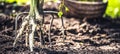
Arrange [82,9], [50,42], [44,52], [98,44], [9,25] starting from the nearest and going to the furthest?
[44,52], [50,42], [98,44], [9,25], [82,9]

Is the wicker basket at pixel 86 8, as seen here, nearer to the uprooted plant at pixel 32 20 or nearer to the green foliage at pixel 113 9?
the green foliage at pixel 113 9

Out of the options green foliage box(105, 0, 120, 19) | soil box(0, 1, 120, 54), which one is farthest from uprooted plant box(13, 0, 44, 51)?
green foliage box(105, 0, 120, 19)

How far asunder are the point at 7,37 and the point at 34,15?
540 mm

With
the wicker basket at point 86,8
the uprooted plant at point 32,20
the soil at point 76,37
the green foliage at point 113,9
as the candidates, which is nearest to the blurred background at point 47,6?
the green foliage at point 113,9

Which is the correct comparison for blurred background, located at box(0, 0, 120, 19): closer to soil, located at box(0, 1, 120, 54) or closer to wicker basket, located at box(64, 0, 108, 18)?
soil, located at box(0, 1, 120, 54)

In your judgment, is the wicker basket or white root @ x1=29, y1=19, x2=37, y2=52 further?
the wicker basket

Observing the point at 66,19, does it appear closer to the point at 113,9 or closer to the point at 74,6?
the point at 74,6

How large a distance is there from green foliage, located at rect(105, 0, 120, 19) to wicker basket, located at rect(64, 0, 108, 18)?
24.1 inches

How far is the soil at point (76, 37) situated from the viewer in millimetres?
3641

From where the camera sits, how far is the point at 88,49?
3.81m

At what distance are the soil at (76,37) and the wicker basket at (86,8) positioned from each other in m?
0.11

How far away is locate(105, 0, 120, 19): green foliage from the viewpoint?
563cm

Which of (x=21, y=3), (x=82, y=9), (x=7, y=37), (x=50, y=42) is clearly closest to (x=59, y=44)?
(x=50, y=42)

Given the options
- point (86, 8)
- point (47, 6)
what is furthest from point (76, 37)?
point (47, 6)
